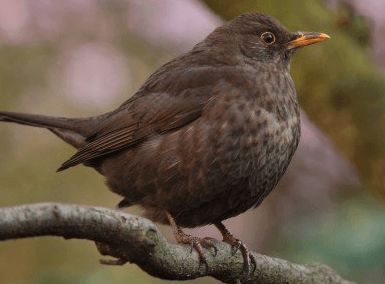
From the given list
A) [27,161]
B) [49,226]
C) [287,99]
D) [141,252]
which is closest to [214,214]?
[287,99]

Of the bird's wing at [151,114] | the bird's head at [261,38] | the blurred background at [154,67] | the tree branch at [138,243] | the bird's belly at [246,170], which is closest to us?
the tree branch at [138,243]

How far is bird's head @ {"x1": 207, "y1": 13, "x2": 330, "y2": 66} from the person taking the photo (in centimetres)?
542

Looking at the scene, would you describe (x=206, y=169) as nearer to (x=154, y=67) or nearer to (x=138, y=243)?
(x=138, y=243)

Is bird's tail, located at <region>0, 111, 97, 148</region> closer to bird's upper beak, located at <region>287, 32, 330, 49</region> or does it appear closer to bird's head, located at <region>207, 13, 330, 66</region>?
bird's head, located at <region>207, 13, 330, 66</region>

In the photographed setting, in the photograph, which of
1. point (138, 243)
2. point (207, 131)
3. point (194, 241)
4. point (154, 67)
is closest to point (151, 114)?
point (207, 131)

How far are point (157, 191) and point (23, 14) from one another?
3384mm

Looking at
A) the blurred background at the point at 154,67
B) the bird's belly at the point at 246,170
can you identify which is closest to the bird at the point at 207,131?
the bird's belly at the point at 246,170

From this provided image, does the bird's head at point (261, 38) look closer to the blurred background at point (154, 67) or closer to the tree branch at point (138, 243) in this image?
the blurred background at point (154, 67)

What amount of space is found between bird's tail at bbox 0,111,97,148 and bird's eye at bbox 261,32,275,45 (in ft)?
3.11

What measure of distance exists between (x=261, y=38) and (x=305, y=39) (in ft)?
1.04

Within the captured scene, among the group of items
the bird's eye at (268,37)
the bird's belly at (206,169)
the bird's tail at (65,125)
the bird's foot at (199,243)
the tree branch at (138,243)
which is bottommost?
the tree branch at (138,243)

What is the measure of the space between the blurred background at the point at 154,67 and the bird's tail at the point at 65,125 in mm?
696

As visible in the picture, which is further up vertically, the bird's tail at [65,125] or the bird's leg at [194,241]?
the bird's tail at [65,125]

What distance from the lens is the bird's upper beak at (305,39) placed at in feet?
16.9
